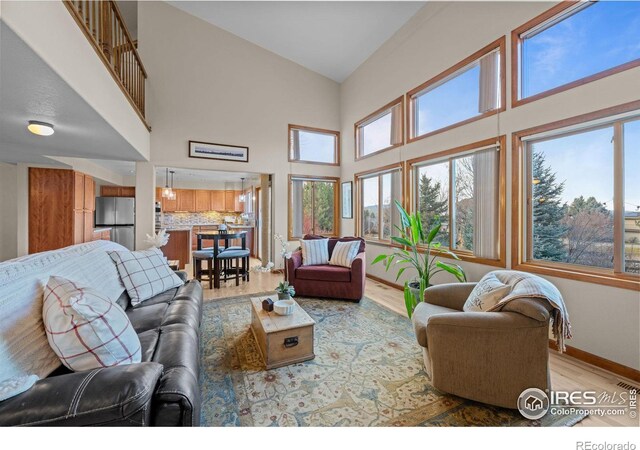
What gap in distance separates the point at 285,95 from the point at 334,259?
358 cm

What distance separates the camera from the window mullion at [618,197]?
6.69ft

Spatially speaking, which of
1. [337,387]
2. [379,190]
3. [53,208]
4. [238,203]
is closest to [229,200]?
[238,203]

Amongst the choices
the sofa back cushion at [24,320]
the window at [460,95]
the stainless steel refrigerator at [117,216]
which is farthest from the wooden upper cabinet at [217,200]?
the sofa back cushion at [24,320]

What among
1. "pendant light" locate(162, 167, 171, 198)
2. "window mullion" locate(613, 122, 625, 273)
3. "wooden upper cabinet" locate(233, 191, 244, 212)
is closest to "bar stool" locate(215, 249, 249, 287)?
"pendant light" locate(162, 167, 171, 198)

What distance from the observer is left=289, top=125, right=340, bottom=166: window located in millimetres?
5449

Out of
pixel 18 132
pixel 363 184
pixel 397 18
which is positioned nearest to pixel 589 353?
pixel 363 184

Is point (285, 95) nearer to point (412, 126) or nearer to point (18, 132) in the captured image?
point (412, 126)

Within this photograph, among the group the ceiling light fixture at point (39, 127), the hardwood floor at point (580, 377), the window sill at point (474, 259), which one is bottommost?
the hardwood floor at point (580, 377)

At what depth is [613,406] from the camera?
1.65 meters

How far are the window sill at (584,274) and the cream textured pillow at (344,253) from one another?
1.86 meters

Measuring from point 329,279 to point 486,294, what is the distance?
6.73ft

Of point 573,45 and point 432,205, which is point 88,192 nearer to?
point 432,205

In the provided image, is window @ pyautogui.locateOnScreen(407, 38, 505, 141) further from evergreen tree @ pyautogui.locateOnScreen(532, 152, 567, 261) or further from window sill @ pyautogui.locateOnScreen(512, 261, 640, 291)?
window sill @ pyautogui.locateOnScreen(512, 261, 640, 291)

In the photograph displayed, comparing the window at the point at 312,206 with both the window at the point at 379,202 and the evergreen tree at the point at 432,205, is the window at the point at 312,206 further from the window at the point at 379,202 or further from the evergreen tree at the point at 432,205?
the evergreen tree at the point at 432,205
